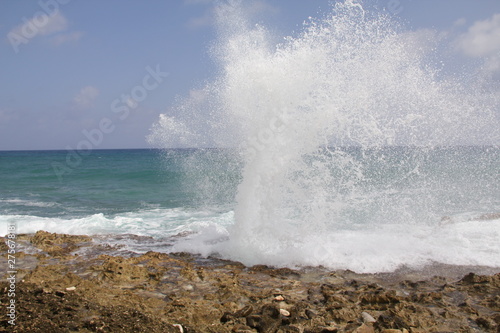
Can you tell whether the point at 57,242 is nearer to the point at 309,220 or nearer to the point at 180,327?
the point at 309,220

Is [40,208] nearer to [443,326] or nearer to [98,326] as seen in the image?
[98,326]

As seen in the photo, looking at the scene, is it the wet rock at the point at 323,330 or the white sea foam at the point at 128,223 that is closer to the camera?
the wet rock at the point at 323,330

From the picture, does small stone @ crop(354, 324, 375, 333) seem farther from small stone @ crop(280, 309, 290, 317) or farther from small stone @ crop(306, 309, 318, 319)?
small stone @ crop(280, 309, 290, 317)

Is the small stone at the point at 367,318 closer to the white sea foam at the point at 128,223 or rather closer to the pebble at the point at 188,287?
the pebble at the point at 188,287

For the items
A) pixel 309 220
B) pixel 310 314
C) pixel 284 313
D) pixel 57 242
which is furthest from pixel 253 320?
pixel 57 242

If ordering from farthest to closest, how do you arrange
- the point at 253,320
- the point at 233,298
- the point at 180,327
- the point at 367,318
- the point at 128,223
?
the point at 128,223 < the point at 233,298 < the point at 367,318 < the point at 253,320 < the point at 180,327

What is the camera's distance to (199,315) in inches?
176

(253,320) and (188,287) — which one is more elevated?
(188,287)

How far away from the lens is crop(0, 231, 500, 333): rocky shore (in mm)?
4117

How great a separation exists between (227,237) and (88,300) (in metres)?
4.98

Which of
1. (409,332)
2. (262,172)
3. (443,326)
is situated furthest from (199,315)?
(262,172)

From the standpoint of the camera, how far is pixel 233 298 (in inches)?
204

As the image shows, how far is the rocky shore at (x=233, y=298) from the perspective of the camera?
412cm

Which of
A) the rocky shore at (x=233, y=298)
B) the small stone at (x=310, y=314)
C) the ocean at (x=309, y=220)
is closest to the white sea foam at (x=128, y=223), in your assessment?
the ocean at (x=309, y=220)
